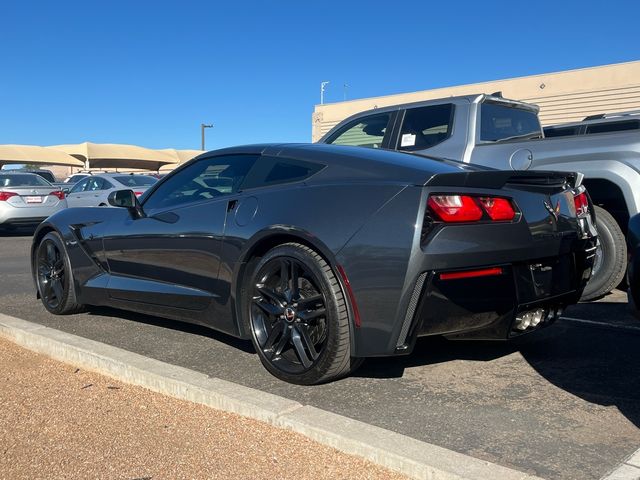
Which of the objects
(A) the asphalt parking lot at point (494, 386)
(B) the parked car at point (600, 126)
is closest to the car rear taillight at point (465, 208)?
(A) the asphalt parking lot at point (494, 386)

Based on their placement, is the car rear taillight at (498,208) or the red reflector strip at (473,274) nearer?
the red reflector strip at (473,274)

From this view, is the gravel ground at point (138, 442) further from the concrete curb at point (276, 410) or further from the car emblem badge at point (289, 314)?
the car emblem badge at point (289, 314)

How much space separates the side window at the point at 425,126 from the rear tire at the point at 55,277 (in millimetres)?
3358

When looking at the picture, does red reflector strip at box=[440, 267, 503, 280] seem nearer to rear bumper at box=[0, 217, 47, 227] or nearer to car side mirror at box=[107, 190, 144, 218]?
car side mirror at box=[107, 190, 144, 218]

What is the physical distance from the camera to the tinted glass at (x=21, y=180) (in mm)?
13383

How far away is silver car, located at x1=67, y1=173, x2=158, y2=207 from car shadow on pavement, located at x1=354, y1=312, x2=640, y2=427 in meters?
11.4

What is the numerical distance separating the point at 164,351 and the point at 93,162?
1494 inches

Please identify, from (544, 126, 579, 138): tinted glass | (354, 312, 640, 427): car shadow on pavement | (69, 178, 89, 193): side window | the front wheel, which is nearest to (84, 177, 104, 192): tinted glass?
(69, 178, 89, 193): side window

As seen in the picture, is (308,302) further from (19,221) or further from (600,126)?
(19,221)

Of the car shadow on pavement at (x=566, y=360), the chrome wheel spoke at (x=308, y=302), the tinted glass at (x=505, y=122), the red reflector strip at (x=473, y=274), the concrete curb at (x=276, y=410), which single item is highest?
the tinted glass at (x=505, y=122)

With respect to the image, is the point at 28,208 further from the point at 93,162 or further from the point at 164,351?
the point at 93,162

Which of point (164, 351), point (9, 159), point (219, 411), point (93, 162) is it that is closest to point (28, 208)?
point (164, 351)

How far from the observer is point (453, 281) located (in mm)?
3037

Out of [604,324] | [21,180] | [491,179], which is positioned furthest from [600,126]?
[21,180]
